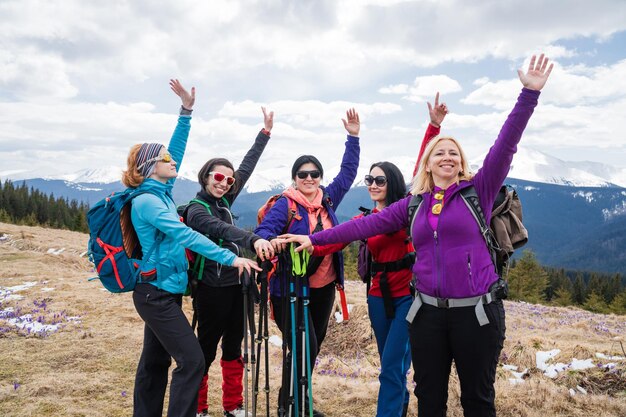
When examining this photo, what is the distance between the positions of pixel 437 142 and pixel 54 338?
10194 mm

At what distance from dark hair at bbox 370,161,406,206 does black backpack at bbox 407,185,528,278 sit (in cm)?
113

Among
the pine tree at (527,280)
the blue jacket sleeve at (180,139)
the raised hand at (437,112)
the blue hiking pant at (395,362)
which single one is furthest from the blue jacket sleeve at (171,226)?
the pine tree at (527,280)

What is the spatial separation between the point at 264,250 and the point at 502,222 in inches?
102

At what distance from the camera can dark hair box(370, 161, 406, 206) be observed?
550 cm

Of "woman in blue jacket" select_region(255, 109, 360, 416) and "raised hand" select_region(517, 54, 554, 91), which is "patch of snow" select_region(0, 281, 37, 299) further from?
A: "raised hand" select_region(517, 54, 554, 91)

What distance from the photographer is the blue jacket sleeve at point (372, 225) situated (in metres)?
4.57

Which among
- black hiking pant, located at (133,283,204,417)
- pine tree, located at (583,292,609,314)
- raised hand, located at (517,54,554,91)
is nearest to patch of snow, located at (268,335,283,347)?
black hiking pant, located at (133,283,204,417)

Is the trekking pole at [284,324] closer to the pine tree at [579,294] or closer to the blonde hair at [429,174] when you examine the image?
the blonde hair at [429,174]

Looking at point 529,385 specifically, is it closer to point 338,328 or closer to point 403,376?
point 403,376

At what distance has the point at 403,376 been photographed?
5055mm

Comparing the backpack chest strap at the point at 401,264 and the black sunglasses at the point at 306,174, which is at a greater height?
the black sunglasses at the point at 306,174

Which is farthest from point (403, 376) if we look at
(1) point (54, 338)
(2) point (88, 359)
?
(1) point (54, 338)

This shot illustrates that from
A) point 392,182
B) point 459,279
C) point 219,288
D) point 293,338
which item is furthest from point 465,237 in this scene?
point 219,288

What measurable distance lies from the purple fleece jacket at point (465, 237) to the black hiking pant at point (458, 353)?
235mm
